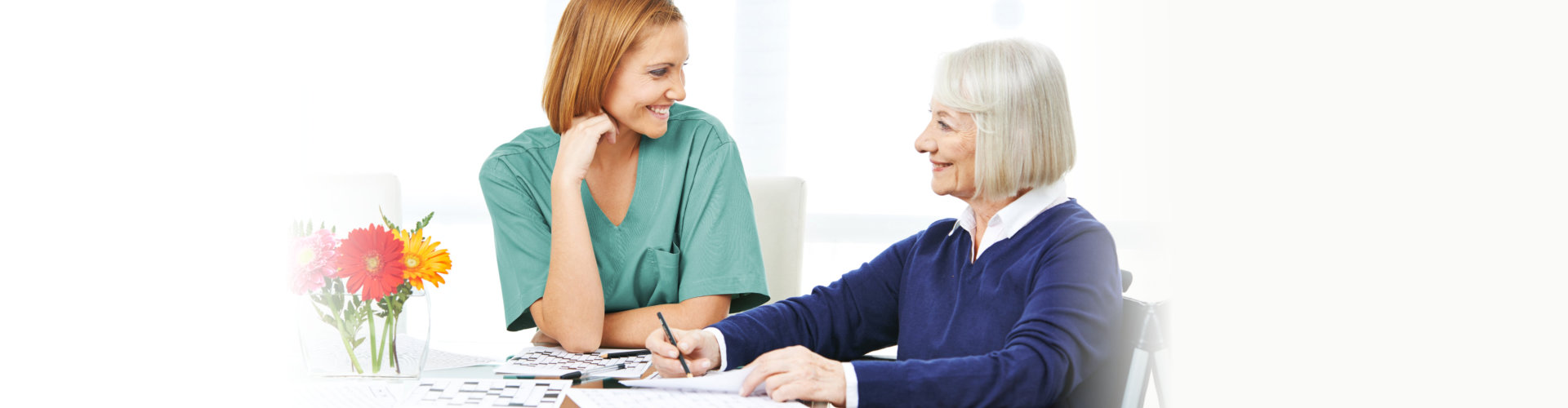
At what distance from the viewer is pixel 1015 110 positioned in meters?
1.12

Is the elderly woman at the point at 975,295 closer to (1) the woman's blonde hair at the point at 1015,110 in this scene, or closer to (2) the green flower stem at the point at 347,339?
(1) the woman's blonde hair at the point at 1015,110

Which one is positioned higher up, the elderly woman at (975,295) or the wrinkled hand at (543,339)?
the elderly woman at (975,295)

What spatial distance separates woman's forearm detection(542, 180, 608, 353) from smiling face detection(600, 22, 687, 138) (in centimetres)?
14

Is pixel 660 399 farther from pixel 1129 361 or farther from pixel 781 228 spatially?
pixel 781 228

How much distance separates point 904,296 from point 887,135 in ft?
5.70

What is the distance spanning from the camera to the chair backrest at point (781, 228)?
6.33ft

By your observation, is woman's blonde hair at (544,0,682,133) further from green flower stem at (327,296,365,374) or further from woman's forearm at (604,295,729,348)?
green flower stem at (327,296,365,374)

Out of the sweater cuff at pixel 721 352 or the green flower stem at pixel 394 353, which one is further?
the sweater cuff at pixel 721 352

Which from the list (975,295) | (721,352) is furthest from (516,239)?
(975,295)

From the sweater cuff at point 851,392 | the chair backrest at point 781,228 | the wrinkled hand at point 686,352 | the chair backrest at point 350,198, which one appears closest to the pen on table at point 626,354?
the wrinkled hand at point 686,352

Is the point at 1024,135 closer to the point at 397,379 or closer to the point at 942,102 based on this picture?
the point at 942,102

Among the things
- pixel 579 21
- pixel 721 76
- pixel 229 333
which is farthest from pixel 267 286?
pixel 721 76

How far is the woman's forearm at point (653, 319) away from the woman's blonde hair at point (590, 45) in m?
0.31

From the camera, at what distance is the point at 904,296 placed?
1.29 m
